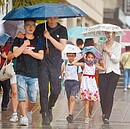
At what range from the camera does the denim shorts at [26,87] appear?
35.1 ft

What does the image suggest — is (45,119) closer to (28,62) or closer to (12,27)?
(28,62)

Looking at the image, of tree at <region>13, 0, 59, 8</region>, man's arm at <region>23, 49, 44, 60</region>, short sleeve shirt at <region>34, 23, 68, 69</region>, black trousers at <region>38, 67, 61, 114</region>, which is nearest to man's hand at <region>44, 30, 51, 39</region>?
short sleeve shirt at <region>34, 23, 68, 69</region>

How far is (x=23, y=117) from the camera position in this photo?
10820 millimetres

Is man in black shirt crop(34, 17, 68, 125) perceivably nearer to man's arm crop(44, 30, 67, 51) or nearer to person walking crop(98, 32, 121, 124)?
man's arm crop(44, 30, 67, 51)

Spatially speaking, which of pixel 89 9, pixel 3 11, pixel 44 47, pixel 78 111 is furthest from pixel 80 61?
pixel 89 9

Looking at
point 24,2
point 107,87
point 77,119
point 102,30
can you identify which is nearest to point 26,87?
point 107,87

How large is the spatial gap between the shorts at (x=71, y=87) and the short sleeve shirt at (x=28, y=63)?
5.45 feet

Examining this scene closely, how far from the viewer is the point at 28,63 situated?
10648mm

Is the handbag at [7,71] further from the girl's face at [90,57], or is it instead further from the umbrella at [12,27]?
the girl's face at [90,57]

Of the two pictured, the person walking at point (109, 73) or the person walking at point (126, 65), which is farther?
the person walking at point (126, 65)

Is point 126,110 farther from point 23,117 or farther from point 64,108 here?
point 23,117

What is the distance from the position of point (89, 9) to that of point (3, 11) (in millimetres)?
21275

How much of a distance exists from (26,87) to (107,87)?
1.64 metres

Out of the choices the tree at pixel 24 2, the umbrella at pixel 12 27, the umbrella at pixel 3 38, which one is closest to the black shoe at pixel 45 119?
the umbrella at pixel 3 38
